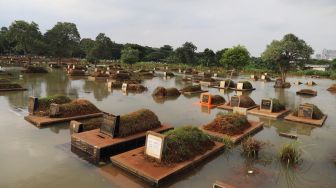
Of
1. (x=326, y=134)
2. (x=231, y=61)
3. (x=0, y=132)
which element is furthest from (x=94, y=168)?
(x=231, y=61)

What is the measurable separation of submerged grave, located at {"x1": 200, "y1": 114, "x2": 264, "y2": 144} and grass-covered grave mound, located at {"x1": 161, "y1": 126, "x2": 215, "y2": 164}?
4.36ft

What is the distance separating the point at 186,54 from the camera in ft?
276

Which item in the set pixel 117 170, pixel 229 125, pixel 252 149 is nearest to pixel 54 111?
pixel 117 170

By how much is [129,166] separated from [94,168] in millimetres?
1169

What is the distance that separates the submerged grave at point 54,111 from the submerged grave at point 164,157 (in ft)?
19.4

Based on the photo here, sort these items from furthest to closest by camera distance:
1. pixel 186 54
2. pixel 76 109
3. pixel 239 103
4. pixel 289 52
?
pixel 186 54, pixel 289 52, pixel 239 103, pixel 76 109

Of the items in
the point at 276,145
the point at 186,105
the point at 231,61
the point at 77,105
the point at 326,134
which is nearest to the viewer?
the point at 276,145

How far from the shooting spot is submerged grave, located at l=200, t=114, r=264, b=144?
11141mm

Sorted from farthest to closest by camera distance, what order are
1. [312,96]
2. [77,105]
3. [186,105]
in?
[312,96] → [186,105] → [77,105]

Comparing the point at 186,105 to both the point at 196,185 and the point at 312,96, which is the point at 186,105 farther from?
the point at 312,96

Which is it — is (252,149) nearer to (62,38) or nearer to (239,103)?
(239,103)

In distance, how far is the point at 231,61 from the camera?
5612cm

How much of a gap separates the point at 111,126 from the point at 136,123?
1168mm

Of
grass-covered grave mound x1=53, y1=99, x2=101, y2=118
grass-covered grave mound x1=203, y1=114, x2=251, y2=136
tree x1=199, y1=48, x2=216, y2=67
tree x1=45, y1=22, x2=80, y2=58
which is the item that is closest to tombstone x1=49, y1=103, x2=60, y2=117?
grass-covered grave mound x1=53, y1=99, x2=101, y2=118
